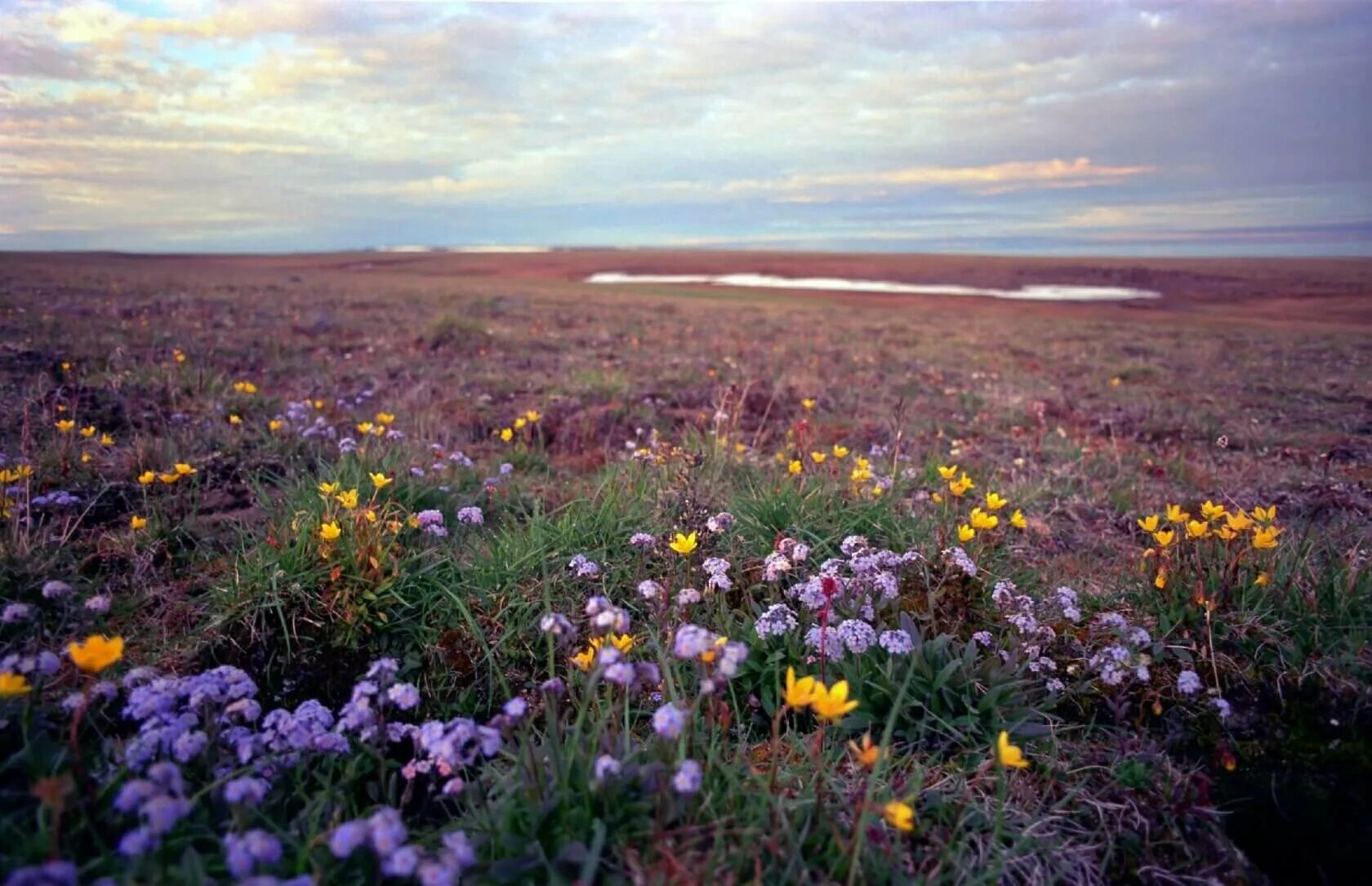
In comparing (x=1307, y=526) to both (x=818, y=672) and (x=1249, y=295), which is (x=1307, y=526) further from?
(x=1249, y=295)

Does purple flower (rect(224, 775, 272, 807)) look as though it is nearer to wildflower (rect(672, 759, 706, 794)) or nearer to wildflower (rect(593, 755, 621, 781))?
wildflower (rect(593, 755, 621, 781))

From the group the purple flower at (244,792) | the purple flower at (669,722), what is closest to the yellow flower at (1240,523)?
the purple flower at (669,722)

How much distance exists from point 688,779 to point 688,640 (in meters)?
0.35

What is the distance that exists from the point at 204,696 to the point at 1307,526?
4935 mm

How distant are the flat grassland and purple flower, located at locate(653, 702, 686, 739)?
0.07 metres

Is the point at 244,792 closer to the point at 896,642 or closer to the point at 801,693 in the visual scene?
the point at 801,693

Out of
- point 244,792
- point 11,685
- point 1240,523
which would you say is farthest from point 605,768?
point 1240,523

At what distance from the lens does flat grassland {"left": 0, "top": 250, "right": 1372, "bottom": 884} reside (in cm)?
195

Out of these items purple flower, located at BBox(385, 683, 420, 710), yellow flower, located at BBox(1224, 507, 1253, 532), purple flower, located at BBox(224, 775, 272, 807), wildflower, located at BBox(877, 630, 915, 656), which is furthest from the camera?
yellow flower, located at BBox(1224, 507, 1253, 532)

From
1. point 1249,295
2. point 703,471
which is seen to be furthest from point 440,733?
point 1249,295

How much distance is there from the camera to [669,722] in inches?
75.5

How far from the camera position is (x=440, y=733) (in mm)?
2004

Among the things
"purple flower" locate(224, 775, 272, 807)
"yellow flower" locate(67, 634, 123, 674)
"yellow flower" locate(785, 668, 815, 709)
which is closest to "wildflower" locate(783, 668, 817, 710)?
"yellow flower" locate(785, 668, 815, 709)

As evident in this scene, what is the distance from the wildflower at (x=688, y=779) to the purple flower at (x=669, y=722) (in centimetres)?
7
